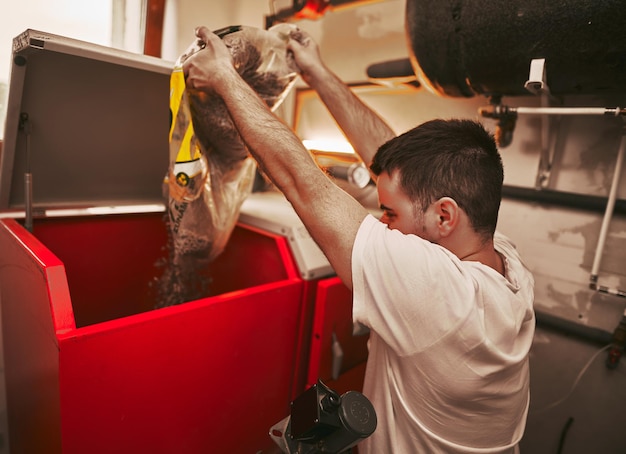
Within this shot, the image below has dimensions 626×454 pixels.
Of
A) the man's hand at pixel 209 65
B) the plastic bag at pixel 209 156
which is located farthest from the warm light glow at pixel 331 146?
the man's hand at pixel 209 65

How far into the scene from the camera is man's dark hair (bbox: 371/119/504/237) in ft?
2.24

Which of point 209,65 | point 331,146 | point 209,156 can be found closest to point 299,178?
point 209,65

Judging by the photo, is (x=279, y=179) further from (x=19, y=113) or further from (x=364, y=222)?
(x=19, y=113)

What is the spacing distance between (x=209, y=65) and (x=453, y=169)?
0.54 metres

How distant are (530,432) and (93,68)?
1.75m

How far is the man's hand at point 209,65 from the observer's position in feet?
2.56

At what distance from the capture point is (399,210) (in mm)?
714

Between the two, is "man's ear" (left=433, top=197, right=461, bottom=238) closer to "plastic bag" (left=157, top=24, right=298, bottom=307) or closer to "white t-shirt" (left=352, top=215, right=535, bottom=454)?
"white t-shirt" (left=352, top=215, right=535, bottom=454)

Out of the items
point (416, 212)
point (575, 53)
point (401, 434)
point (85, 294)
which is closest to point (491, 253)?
point (416, 212)

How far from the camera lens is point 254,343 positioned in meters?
0.87

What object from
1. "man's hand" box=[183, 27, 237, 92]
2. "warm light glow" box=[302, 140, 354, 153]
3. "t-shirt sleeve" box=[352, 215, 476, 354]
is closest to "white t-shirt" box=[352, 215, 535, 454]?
"t-shirt sleeve" box=[352, 215, 476, 354]

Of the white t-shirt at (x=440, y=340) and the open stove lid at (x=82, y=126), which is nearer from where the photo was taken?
the white t-shirt at (x=440, y=340)

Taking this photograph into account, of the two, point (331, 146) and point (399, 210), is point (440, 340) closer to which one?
point (399, 210)

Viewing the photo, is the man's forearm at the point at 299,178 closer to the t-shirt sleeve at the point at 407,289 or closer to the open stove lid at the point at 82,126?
the t-shirt sleeve at the point at 407,289
